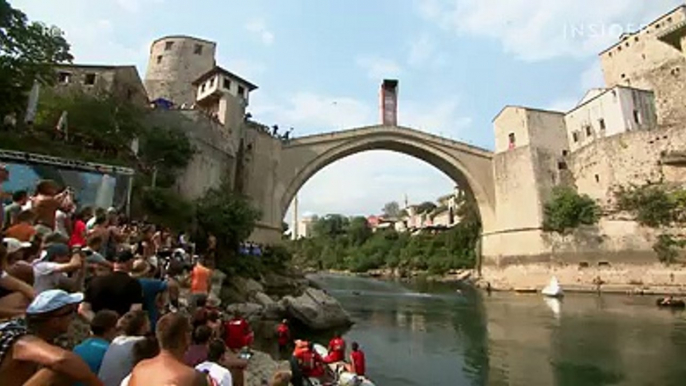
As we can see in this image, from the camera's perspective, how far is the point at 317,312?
576 inches

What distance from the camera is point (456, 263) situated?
141ft

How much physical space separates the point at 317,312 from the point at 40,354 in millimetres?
13240

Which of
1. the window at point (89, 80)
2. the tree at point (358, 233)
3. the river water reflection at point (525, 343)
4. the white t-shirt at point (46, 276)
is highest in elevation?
the window at point (89, 80)

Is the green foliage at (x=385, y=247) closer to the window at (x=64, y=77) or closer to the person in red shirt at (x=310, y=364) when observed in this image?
the window at (x=64, y=77)

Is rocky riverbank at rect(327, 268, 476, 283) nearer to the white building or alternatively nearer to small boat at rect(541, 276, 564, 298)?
small boat at rect(541, 276, 564, 298)

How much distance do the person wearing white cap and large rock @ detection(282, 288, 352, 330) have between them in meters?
12.7

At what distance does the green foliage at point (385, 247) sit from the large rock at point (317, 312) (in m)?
18.8

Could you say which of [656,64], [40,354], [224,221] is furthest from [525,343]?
[656,64]

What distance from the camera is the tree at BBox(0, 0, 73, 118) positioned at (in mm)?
13469

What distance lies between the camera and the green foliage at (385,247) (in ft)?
141

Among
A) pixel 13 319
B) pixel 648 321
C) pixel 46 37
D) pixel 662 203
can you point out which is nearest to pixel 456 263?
pixel 662 203

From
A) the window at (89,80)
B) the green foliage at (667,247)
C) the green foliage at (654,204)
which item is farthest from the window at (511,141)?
the window at (89,80)

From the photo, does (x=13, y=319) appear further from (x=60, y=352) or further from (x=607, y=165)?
(x=607, y=165)

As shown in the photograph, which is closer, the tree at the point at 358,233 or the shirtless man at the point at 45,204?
the shirtless man at the point at 45,204
